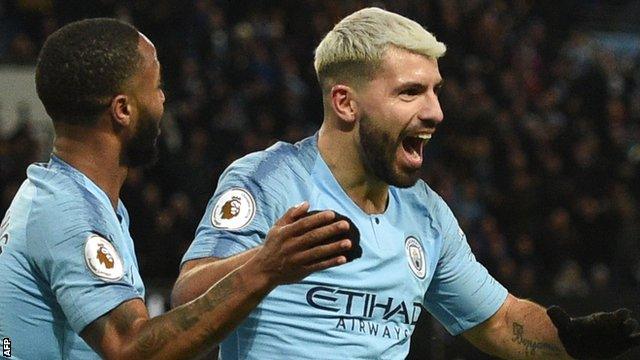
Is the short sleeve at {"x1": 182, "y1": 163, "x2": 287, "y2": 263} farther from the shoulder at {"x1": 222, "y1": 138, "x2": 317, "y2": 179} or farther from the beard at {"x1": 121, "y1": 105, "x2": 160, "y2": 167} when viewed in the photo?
the beard at {"x1": 121, "y1": 105, "x2": 160, "y2": 167}

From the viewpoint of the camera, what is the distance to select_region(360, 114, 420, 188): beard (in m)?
3.93

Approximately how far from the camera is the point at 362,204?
4.04 meters

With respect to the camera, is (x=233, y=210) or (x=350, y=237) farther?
(x=233, y=210)

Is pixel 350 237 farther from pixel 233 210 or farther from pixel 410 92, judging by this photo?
pixel 410 92

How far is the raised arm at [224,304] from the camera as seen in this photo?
284cm

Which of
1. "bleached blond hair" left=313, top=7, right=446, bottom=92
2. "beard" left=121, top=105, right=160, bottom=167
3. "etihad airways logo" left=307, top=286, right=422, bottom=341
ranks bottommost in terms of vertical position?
"etihad airways logo" left=307, top=286, right=422, bottom=341

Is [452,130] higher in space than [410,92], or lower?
lower

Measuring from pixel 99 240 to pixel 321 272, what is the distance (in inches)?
31.2

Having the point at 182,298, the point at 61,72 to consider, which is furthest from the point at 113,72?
the point at 182,298

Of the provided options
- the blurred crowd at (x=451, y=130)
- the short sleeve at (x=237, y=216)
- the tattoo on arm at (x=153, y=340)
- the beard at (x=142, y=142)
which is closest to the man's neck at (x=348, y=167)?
the short sleeve at (x=237, y=216)

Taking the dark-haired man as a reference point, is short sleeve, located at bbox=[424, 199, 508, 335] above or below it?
below

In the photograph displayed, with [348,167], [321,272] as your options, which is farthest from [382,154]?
[321,272]

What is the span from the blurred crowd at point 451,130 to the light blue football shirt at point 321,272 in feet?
19.5

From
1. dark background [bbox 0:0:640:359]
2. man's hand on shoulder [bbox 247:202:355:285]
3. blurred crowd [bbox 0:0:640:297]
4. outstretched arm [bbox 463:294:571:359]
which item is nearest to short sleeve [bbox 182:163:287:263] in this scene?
man's hand on shoulder [bbox 247:202:355:285]
